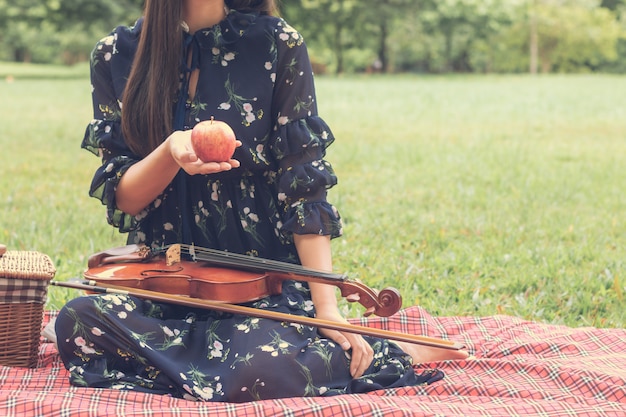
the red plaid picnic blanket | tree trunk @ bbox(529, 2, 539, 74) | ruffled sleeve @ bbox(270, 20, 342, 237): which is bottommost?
tree trunk @ bbox(529, 2, 539, 74)

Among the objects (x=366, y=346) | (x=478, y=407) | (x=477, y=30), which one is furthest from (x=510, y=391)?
(x=477, y=30)

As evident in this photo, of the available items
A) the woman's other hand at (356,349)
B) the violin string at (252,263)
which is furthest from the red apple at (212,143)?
the woman's other hand at (356,349)

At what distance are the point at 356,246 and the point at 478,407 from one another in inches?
105

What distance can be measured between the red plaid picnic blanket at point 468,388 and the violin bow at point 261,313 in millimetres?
192

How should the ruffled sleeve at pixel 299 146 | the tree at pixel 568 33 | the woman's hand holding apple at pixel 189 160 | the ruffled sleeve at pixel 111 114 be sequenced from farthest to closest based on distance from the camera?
the tree at pixel 568 33 → the ruffled sleeve at pixel 111 114 → the ruffled sleeve at pixel 299 146 → the woman's hand holding apple at pixel 189 160

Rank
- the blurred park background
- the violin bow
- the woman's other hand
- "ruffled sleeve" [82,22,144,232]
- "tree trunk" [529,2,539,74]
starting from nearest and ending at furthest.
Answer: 1. the violin bow
2. the woman's other hand
3. "ruffled sleeve" [82,22,144,232]
4. the blurred park background
5. "tree trunk" [529,2,539,74]

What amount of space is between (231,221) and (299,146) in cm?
32

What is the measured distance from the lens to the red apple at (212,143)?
2.49 m

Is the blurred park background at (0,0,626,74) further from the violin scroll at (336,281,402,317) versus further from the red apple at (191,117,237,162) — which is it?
the violin scroll at (336,281,402,317)

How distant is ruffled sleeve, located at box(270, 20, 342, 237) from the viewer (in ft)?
9.40

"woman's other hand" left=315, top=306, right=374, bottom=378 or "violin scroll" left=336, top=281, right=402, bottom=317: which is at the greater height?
"violin scroll" left=336, top=281, right=402, bottom=317

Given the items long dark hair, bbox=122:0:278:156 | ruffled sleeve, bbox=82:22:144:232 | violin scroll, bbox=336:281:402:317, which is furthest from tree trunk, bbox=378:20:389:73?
violin scroll, bbox=336:281:402:317

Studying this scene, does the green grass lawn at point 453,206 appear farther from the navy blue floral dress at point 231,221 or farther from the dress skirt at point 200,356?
the dress skirt at point 200,356

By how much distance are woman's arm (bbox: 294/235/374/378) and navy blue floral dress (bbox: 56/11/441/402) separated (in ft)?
0.11
